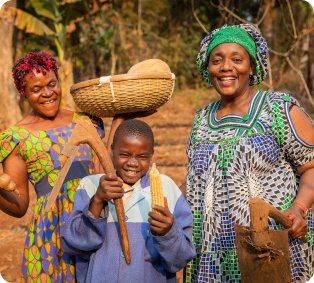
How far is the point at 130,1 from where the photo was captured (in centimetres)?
1697

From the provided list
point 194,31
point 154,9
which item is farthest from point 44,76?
point 154,9

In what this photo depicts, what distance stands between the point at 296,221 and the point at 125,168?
82 centimetres

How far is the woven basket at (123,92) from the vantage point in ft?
8.64

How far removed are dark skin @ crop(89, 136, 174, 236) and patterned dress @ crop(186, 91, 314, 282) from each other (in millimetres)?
443

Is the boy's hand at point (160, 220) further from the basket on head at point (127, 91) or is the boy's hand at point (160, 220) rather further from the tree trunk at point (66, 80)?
the tree trunk at point (66, 80)

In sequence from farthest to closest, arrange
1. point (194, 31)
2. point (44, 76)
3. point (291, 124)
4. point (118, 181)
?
point (194, 31) < point (44, 76) < point (291, 124) < point (118, 181)

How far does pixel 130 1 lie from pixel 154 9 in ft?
8.53

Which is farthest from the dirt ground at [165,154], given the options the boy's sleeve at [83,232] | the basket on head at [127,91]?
the boy's sleeve at [83,232]

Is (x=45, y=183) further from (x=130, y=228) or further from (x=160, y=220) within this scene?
(x=160, y=220)

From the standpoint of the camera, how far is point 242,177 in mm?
2580

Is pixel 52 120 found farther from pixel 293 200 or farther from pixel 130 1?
pixel 130 1

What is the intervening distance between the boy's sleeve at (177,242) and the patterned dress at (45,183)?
67 centimetres

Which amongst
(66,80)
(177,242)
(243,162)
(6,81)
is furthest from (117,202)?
(66,80)

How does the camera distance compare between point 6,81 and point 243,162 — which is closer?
point 243,162
